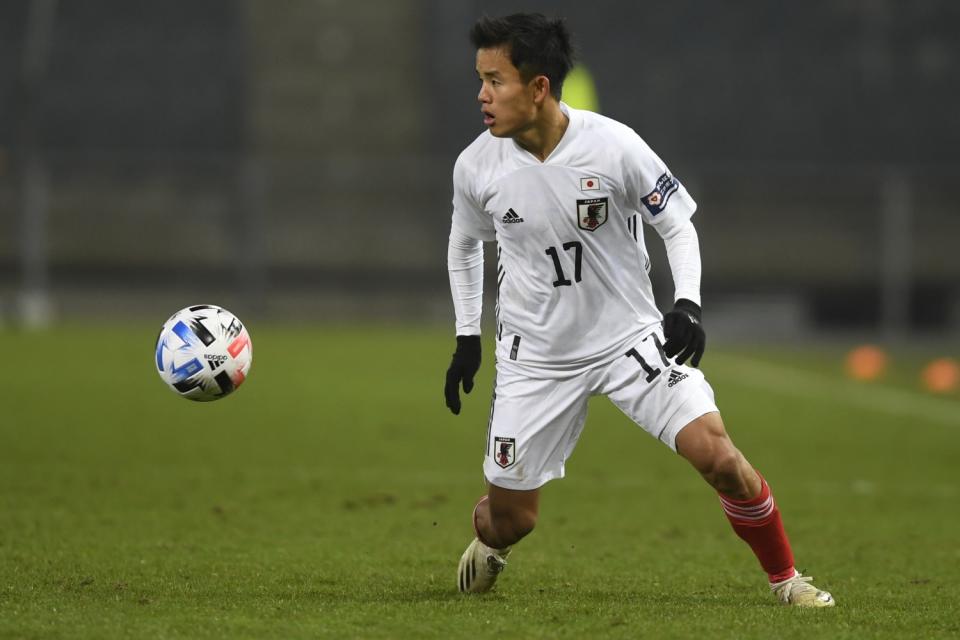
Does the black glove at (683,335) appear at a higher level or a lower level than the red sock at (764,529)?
higher

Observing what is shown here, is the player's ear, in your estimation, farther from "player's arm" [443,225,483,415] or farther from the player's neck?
"player's arm" [443,225,483,415]

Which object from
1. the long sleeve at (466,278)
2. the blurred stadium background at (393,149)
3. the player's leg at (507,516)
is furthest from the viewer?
the blurred stadium background at (393,149)

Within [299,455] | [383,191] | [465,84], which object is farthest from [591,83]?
[299,455]

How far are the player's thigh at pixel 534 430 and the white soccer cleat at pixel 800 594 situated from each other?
0.90 m

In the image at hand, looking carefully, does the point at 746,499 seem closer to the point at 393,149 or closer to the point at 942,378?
the point at 942,378

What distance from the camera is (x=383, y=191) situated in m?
27.1

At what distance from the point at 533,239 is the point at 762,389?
11.2m

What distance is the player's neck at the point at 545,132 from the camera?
5.46m

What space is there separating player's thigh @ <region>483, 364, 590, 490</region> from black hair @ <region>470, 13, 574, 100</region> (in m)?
1.07

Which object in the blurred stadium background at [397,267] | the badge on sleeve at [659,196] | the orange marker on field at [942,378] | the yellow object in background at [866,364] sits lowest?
the yellow object in background at [866,364]

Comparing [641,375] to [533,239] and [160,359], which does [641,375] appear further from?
[160,359]

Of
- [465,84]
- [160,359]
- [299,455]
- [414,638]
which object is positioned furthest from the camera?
[465,84]

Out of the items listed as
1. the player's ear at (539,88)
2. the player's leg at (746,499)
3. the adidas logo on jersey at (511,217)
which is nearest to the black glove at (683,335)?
the player's leg at (746,499)

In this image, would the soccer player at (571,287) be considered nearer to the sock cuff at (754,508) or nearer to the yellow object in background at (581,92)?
the sock cuff at (754,508)
